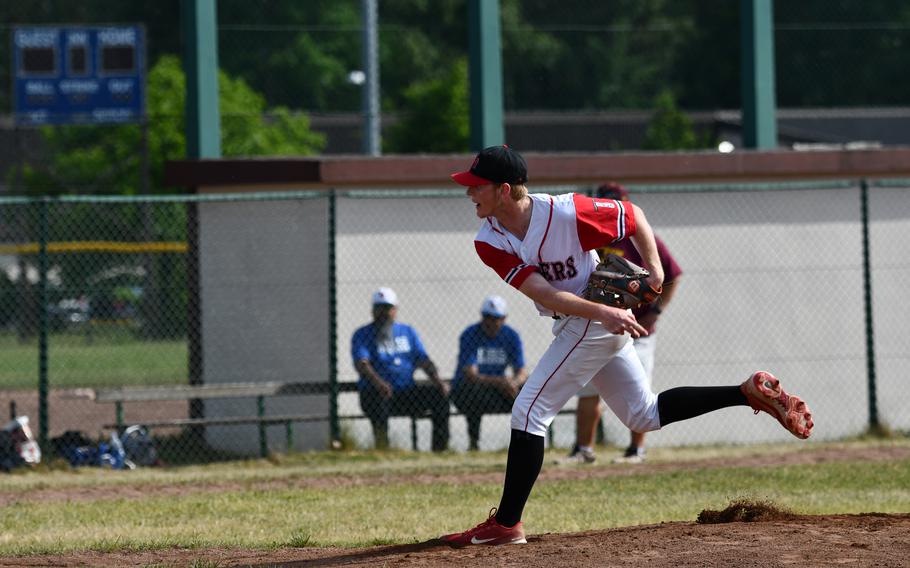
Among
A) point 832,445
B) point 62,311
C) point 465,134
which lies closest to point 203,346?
point 832,445

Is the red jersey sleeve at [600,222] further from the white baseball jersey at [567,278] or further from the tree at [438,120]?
the tree at [438,120]

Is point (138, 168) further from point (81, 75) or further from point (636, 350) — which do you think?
point (636, 350)

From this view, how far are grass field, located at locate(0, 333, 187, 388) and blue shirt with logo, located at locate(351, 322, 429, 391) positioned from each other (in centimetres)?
882

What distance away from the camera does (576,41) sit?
4409cm

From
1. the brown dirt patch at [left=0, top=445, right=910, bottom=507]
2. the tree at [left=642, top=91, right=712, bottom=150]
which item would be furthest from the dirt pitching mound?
the tree at [left=642, top=91, right=712, bottom=150]

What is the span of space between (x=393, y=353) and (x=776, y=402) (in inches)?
236

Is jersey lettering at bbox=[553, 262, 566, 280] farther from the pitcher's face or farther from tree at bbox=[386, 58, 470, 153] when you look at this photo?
tree at bbox=[386, 58, 470, 153]

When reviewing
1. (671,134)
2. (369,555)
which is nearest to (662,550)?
(369,555)

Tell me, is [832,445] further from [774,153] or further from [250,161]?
[250,161]

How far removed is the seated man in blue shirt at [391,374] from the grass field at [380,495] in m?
0.42

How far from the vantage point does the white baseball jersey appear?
255 inches

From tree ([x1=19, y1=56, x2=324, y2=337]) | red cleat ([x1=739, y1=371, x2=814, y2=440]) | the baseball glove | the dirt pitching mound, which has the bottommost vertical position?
the dirt pitching mound

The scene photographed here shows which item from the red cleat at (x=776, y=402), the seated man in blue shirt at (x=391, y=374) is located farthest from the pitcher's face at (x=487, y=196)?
the seated man in blue shirt at (x=391, y=374)

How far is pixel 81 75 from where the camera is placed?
2738cm
